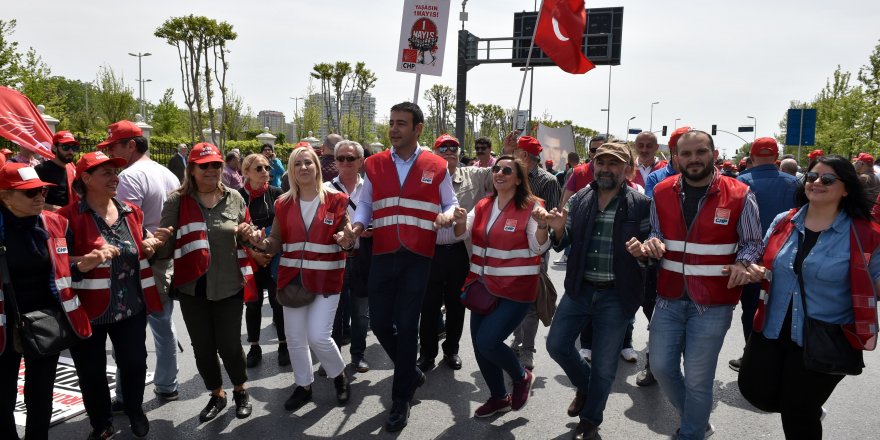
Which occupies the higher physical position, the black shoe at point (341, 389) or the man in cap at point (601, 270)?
the man in cap at point (601, 270)

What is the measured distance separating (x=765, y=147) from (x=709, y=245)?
96.9 inches

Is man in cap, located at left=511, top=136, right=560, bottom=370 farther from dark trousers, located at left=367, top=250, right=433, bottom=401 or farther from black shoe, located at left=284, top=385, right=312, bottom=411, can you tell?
black shoe, located at left=284, top=385, right=312, bottom=411

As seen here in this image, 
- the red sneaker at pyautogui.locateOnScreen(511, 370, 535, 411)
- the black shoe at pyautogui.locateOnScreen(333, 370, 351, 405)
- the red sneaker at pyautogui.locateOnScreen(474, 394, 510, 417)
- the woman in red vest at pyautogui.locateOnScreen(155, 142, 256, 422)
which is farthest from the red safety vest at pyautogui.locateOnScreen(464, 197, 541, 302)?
the woman in red vest at pyautogui.locateOnScreen(155, 142, 256, 422)

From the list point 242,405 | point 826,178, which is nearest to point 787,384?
point 826,178

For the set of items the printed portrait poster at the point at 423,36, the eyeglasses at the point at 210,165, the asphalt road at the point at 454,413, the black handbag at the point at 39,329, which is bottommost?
the asphalt road at the point at 454,413

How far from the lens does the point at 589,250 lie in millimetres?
3879

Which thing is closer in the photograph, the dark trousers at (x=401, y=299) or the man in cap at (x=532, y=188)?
the dark trousers at (x=401, y=299)

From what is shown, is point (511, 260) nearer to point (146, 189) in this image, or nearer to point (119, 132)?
point (146, 189)

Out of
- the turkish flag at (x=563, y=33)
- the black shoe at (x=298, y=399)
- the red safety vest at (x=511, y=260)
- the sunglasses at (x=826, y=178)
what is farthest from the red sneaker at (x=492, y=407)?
the turkish flag at (x=563, y=33)

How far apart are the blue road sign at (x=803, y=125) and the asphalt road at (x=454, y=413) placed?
20.8m

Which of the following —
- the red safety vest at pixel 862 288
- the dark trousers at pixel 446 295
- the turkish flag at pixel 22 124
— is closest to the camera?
the red safety vest at pixel 862 288

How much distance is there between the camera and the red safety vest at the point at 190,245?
4.10 meters

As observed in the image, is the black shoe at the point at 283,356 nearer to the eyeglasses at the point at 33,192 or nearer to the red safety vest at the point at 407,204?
the red safety vest at the point at 407,204

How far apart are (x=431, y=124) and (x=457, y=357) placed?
181 feet
